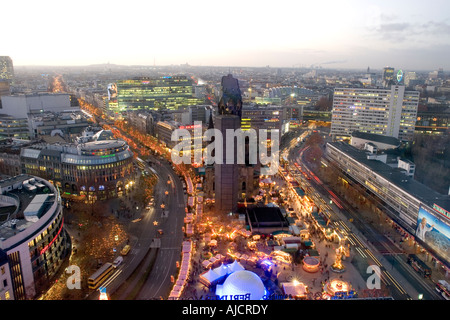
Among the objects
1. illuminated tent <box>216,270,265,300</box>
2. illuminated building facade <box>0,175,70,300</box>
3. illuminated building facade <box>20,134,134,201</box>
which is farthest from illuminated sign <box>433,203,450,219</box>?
illuminated building facade <box>20,134,134,201</box>

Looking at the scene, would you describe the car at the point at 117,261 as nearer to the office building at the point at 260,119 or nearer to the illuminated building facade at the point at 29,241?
the illuminated building facade at the point at 29,241

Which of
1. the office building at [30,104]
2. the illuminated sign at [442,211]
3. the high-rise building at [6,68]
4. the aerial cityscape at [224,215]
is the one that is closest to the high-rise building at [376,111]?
the aerial cityscape at [224,215]

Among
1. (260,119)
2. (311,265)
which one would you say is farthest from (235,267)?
(260,119)

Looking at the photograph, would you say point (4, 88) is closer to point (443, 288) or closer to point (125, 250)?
point (125, 250)

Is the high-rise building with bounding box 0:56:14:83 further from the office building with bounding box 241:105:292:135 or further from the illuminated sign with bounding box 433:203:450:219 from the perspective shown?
the illuminated sign with bounding box 433:203:450:219

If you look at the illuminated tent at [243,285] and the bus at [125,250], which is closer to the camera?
the illuminated tent at [243,285]

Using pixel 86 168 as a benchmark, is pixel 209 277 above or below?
below

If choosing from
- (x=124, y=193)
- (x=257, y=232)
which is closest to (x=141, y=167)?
(x=124, y=193)
